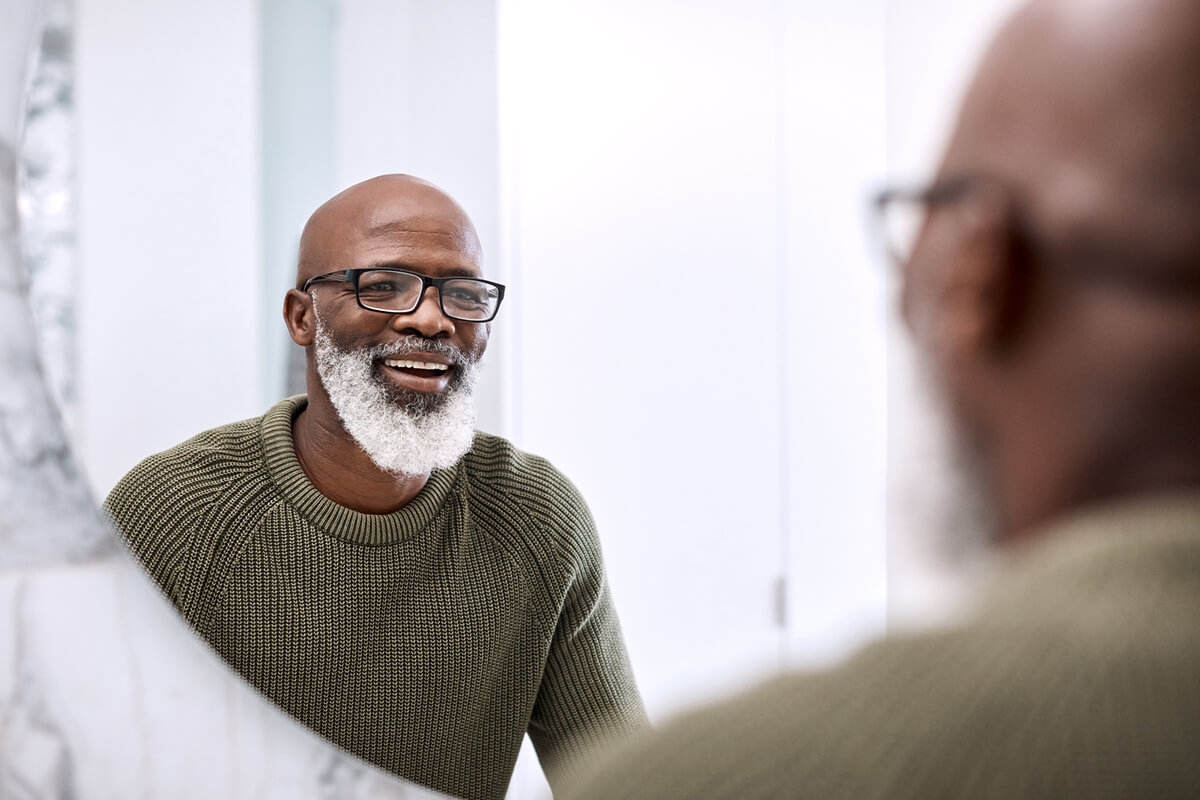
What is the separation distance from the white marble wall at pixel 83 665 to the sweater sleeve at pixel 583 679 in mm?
99

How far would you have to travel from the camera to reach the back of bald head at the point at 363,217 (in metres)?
0.56

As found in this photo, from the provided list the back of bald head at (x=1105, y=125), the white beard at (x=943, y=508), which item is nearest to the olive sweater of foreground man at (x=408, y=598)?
the white beard at (x=943, y=508)

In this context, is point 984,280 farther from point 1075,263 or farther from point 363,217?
point 363,217

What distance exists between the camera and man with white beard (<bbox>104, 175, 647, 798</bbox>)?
1.82ft

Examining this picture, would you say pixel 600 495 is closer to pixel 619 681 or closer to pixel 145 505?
pixel 619 681

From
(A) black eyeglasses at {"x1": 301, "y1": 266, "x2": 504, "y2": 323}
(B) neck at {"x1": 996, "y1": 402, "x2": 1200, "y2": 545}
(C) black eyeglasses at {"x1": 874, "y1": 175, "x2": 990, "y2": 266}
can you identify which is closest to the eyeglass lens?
(A) black eyeglasses at {"x1": 301, "y1": 266, "x2": 504, "y2": 323}

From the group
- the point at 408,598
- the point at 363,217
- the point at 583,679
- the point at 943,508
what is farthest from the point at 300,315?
the point at 943,508

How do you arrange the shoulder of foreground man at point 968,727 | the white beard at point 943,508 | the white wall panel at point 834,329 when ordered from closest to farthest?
1. the shoulder of foreground man at point 968,727
2. the white beard at point 943,508
3. the white wall panel at point 834,329

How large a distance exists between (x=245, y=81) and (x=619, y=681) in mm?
452

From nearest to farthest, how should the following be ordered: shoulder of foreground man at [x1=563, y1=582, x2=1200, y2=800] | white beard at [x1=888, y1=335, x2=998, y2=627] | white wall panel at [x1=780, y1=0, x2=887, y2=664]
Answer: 1. shoulder of foreground man at [x1=563, y1=582, x2=1200, y2=800]
2. white beard at [x1=888, y1=335, x2=998, y2=627]
3. white wall panel at [x1=780, y1=0, x2=887, y2=664]

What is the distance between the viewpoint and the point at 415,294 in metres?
0.56

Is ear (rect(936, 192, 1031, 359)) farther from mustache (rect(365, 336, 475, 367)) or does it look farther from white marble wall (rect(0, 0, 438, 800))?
white marble wall (rect(0, 0, 438, 800))

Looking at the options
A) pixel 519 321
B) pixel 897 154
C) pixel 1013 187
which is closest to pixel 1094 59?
pixel 1013 187

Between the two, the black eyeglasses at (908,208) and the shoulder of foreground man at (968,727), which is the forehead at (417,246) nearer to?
the black eyeglasses at (908,208)
